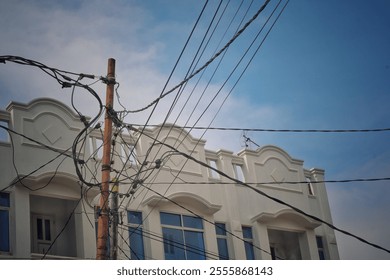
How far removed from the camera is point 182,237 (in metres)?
8.05

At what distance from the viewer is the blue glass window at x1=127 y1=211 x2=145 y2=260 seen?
24.7 feet

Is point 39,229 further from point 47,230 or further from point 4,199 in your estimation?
point 4,199

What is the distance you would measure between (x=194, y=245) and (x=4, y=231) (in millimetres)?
2563

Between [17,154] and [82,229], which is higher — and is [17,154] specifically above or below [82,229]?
above

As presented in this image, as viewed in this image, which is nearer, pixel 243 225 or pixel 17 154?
pixel 17 154

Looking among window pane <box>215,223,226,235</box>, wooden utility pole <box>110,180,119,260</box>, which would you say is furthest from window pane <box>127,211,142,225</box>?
wooden utility pole <box>110,180,119,260</box>

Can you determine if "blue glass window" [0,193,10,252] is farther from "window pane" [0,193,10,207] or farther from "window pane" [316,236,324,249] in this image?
"window pane" [316,236,324,249]

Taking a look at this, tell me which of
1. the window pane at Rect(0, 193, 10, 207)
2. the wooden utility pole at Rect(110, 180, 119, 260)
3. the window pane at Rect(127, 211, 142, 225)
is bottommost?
the wooden utility pole at Rect(110, 180, 119, 260)

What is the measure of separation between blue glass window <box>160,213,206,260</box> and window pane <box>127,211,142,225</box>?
1.08 ft

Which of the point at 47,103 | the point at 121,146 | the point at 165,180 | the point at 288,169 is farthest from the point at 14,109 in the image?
the point at 288,169

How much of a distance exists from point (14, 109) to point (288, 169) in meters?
4.47
